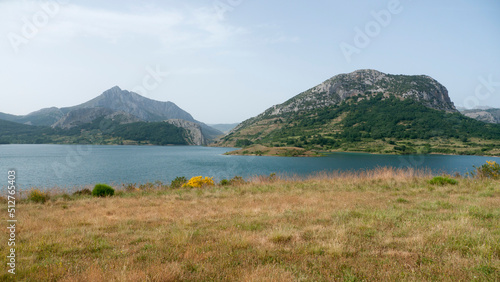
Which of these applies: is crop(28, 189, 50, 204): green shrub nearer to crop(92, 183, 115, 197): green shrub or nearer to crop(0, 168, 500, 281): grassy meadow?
crop(92, 183, 115, 197): green shrub

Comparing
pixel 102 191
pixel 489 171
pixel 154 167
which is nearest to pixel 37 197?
pixel 102 191

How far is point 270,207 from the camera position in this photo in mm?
11180

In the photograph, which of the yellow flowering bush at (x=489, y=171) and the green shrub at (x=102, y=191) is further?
the yellow flowering bush at (x=489, y=171)

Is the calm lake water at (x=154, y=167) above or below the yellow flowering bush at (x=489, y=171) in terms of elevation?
below

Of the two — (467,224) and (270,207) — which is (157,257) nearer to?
(270,207)

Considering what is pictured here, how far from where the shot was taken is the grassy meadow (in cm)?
463

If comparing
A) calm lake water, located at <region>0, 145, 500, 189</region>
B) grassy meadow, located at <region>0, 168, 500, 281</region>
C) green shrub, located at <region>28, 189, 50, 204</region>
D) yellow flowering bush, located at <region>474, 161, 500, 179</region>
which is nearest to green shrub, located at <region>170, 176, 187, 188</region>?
green shrub, located at <region>28, 189, 50, 204</region>

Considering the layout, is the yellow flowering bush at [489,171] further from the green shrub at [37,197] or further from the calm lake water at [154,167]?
the green shrub at [37,197]

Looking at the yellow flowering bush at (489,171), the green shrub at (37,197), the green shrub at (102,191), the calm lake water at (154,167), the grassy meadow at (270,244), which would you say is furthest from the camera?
the calm lake water at (154,167)

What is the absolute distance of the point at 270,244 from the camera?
6258mm

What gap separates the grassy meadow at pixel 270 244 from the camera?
4633 millimetres

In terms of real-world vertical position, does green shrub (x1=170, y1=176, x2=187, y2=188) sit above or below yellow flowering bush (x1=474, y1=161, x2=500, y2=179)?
below

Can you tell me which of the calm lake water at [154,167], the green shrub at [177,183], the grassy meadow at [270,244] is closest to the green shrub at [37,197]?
the grassy meadow at [270,244]

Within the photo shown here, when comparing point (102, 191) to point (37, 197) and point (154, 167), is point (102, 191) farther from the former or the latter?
point (154, 167)
